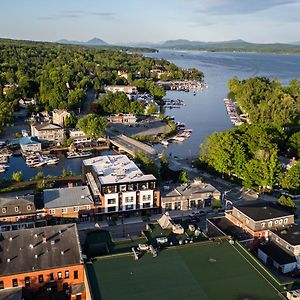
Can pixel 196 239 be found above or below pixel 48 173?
above

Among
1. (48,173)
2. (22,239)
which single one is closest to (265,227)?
(22,239)

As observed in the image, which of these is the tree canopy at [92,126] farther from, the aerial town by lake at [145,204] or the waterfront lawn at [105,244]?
the waterfront lawn at [105,244]

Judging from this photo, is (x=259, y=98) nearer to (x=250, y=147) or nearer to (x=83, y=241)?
(x=250, y=147)

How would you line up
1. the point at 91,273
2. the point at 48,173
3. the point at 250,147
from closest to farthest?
the point at 91,273, the point at 250,147, the point at 48,173

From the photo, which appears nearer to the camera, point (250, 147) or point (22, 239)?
point (22, 239)

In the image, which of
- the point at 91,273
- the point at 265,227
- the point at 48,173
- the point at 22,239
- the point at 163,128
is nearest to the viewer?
the point at 91,273

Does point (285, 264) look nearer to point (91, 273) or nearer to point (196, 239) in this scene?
point (196, 239)

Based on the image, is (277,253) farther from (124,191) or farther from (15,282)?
(15,282)
